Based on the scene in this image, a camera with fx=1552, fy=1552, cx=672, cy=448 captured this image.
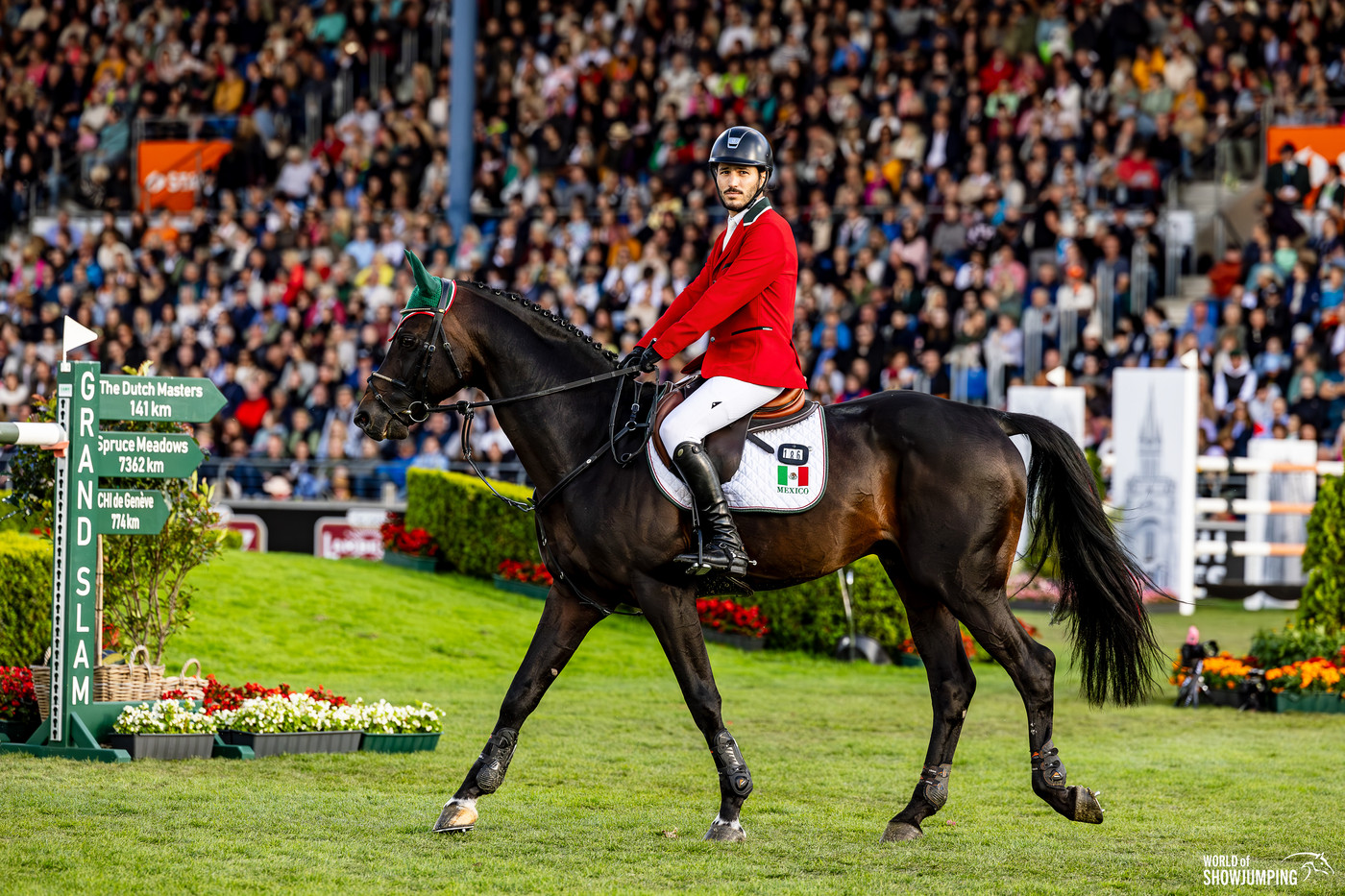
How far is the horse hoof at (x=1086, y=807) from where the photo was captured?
611 centimetres

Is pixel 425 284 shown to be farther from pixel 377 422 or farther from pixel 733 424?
pixel 733 424

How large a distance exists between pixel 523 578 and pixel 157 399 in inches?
274

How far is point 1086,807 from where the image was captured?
6.11 meters

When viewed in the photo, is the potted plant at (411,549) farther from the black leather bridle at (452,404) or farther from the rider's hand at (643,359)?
the rider's hand at (643,359)

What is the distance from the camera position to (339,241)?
2283 centimetres

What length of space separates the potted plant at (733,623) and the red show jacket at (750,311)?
688 centimetres

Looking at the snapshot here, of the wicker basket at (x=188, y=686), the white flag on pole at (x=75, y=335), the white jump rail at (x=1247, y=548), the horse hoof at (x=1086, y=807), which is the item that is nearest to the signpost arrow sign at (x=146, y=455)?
the white flag on pole at (x=75, y=335)

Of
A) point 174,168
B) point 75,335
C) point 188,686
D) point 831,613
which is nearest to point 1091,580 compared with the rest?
point 188,686

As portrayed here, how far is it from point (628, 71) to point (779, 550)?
18.3m

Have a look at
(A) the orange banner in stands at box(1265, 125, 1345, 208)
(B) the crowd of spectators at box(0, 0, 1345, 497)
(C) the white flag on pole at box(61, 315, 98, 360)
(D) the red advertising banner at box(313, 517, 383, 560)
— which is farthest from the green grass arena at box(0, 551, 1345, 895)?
(A) the orange banner in stands at box(1265, 125, 1345, 208)

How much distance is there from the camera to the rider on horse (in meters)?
6.05

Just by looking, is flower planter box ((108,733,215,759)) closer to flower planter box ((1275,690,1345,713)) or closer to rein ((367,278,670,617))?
rein ((367,278,670,617))

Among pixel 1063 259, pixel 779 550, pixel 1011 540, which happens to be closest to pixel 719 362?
pixel 779 550

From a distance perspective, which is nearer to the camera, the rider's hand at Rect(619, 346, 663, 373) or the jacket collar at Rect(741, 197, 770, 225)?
the rider's hand at Rect(619, 346, 663, 373)
